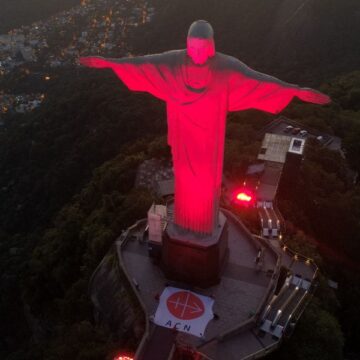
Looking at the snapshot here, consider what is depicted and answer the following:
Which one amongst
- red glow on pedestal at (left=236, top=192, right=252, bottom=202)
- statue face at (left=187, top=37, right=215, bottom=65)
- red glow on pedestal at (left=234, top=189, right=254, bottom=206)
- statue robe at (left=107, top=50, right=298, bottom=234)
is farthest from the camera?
red glow on pedestal at (left=236, top=192, right=252, bottom=202)

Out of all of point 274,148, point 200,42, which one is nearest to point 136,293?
point 200,42

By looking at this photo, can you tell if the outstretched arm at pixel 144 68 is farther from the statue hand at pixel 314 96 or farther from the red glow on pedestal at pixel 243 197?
the red glow on pedestal at pixel 243 197

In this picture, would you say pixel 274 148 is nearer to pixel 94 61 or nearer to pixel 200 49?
pixel 200 49

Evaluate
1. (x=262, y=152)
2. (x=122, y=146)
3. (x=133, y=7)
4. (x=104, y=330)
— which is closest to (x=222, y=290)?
(x=104, y=330)

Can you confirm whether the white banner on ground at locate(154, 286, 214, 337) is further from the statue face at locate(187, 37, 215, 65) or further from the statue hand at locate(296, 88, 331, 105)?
the statue face at locate(187, 37, 215, 65)

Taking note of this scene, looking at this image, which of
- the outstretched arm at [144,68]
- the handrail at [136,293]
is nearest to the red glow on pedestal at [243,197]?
the handrail at [136,293]

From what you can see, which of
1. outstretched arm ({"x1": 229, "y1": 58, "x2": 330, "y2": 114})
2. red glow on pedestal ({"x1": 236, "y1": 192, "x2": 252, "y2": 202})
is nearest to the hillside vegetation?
red glow on pedestal ({"x1": 236, "y1": 192, "x2": 252, "y2": 202})
